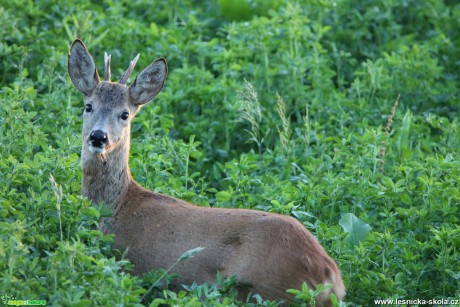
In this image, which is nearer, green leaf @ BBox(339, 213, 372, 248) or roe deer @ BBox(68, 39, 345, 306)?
roe deer @ BBox(68, 39, 345, 306)

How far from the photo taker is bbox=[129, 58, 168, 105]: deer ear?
737cm

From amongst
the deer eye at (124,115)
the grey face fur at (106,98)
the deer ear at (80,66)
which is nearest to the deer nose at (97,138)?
the grey face fur at (106,98)

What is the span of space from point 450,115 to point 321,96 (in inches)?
51.1

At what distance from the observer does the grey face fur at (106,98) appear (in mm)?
6863

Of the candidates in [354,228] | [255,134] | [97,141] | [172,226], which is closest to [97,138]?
[97,141]

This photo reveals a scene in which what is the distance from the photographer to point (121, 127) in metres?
7.09

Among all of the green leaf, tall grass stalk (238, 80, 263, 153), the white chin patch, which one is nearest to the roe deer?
the white chin patch

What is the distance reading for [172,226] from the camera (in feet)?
21.5

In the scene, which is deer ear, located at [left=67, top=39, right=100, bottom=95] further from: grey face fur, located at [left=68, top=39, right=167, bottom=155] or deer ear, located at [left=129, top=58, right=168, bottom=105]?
deer ear, located at [left=129, top=58, right=168, bottom=105]

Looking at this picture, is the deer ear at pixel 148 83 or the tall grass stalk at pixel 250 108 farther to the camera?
the tall grass stalk at pixel 250 108

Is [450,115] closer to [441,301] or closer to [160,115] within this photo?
[160,115]

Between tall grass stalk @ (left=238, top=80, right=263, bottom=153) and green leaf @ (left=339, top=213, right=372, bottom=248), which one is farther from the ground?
tall grass stalk @ (left=238, top=80, right=263, bottom=153)

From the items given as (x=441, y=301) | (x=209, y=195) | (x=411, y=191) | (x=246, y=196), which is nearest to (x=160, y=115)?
(x=209, y=195)

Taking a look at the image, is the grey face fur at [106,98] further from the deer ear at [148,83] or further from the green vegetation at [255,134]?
the green vegetation at [255,134]
